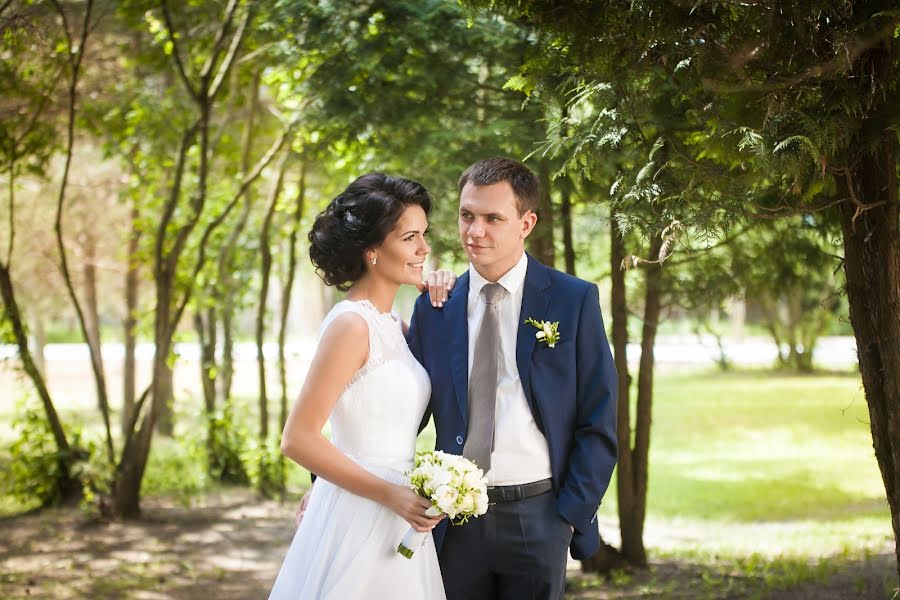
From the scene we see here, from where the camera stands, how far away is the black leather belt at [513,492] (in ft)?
9.91

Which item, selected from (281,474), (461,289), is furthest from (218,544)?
(461,289)

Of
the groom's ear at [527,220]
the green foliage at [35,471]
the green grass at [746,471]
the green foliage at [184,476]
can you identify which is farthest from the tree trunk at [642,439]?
the green foliage at [35,471]

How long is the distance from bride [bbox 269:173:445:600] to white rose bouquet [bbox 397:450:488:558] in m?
0.11

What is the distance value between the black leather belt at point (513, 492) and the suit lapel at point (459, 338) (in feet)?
0.73

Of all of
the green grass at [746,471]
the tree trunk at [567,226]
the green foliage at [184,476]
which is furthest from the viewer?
the green foliage at [184,476]

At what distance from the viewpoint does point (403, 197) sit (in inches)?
122

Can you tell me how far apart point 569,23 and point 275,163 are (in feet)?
26.4

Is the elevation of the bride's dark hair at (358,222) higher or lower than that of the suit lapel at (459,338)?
higher

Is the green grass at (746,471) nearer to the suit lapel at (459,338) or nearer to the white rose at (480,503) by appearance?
the suit lapel at (459,338)

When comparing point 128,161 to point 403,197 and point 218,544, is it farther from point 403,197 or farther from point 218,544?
point 403,197

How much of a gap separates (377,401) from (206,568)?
435 centimetres

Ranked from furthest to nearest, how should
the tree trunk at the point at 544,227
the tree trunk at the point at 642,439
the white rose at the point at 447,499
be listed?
the tree trunk at the point at 642,439
the tree trunk at the point at 544,227
the white rose at the point at 447,499

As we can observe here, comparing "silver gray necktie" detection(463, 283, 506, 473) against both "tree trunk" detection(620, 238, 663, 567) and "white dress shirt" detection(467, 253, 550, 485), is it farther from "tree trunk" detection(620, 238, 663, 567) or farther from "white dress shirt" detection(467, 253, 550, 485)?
"tree trunk" detection(620, 238, 663, 567)

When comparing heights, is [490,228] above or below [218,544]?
above
